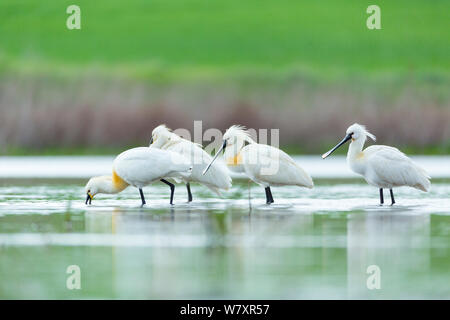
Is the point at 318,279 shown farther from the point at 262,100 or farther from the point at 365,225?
the point at 262,100

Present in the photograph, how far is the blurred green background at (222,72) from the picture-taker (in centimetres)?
2139

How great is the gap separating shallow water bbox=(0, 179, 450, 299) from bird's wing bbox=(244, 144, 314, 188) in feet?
0.91

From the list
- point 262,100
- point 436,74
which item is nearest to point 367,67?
point 436,74

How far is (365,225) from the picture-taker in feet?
31.3

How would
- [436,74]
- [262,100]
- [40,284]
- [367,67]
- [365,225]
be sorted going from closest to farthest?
[40,284]
[365,225]
[262,100]
[436,74]
[367,67]

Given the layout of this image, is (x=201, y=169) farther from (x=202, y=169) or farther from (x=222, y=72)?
(x=222, y=72)

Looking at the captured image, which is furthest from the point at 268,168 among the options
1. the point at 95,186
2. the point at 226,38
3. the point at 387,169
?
the point at 226,38

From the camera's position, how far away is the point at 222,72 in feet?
94.1

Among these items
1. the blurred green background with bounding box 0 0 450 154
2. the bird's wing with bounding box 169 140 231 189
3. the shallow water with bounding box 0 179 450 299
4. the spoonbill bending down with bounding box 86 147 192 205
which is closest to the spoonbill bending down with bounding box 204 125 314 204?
the bird's wing with bounding box 169 140 231 189

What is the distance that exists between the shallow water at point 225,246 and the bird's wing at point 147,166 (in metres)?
0.34

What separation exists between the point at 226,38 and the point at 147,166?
22097 millimetres

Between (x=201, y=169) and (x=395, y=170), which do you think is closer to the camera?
(x=395, y=170)

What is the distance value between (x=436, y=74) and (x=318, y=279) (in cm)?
1980

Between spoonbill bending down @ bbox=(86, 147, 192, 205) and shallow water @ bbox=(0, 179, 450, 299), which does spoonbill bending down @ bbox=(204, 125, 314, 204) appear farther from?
spoonbill bending down @ bbox=(86, 147, 192, 205)
